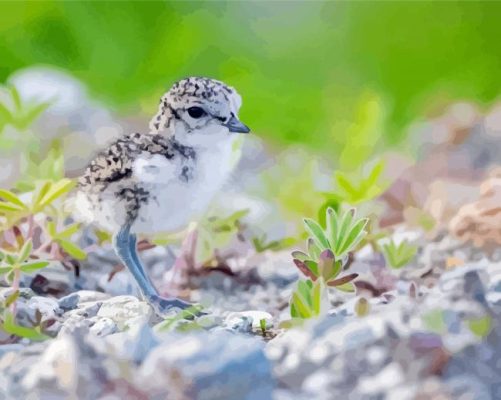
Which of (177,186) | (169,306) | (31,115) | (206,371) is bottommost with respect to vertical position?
(206,371)

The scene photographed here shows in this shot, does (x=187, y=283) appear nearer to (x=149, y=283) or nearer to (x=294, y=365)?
(x=149, y=283)

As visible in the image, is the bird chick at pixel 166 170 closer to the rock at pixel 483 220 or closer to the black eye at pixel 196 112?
the black eye at pixel 196 112

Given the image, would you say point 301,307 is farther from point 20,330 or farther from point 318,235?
point 20,330

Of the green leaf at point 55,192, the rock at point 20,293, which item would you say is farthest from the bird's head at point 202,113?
the rock at point 20,293

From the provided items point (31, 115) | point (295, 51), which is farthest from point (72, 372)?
point (295, 51)

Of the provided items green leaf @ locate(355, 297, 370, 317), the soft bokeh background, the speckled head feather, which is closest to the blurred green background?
the soft bokeh background

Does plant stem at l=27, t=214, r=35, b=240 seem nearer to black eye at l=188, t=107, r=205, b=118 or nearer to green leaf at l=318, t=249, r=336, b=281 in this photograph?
black eye at l=188, t=107, r=205, b=118
